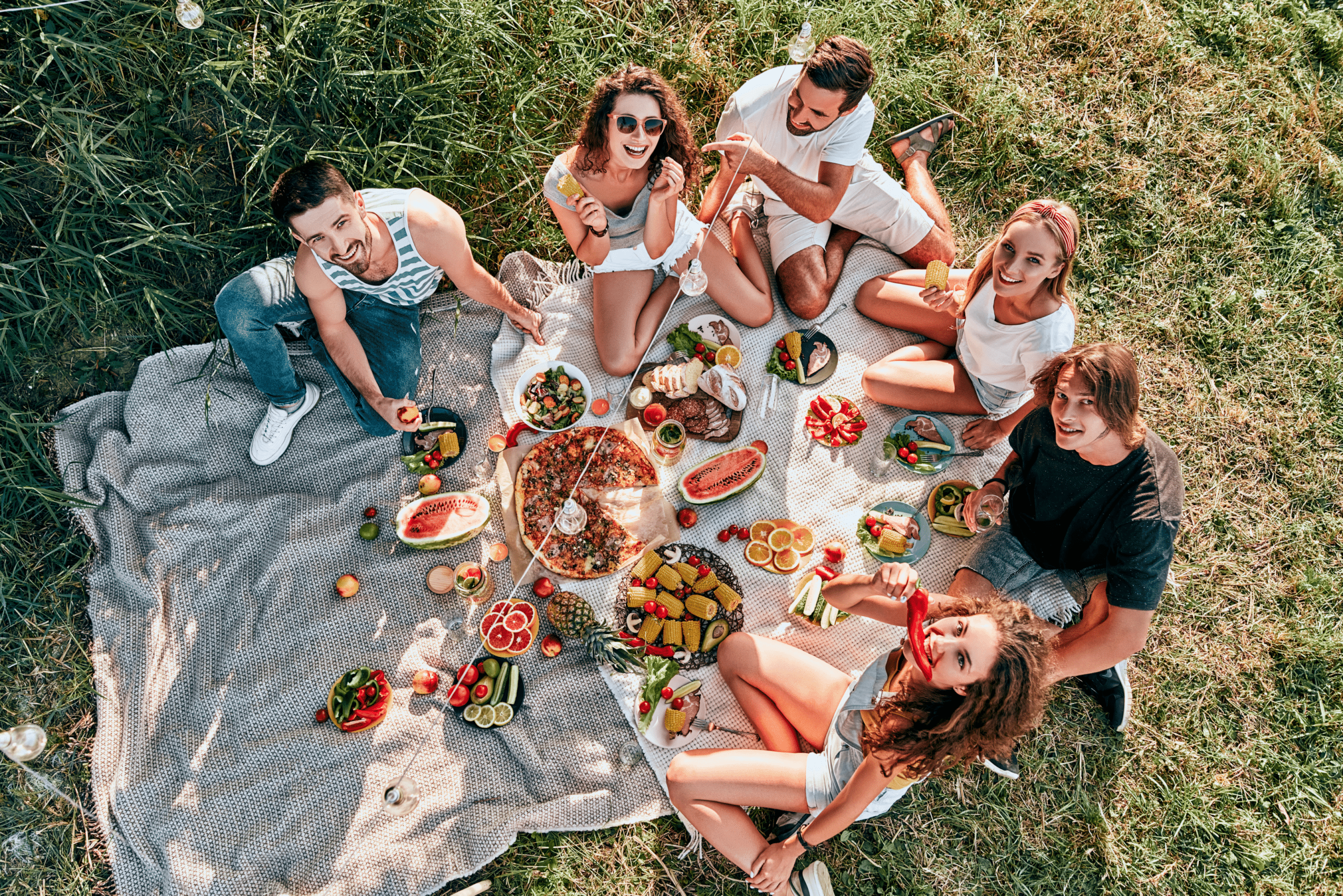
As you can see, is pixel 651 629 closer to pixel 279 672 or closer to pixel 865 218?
pixel 279 672

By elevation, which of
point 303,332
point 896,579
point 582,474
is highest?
point 303,332

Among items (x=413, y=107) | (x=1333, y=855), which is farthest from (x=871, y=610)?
(x=413, y=107)

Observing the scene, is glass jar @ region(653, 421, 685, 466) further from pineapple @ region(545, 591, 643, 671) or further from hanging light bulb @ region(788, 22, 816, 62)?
hanging light bulb @ region(788, 22, 816, 62)

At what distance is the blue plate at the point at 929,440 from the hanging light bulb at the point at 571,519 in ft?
6.78

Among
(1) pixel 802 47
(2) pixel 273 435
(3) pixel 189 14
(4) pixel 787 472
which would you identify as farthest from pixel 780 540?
(3) pixel 189 14

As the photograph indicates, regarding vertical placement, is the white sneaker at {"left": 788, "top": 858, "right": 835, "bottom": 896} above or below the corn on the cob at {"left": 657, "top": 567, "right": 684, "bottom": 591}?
below

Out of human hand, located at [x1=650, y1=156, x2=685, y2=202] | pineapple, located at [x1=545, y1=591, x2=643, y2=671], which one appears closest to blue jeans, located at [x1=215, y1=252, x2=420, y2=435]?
human hand, located at [x1=650, y1=156, x2=685, y2=202]

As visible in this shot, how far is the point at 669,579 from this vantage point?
456 centimetres

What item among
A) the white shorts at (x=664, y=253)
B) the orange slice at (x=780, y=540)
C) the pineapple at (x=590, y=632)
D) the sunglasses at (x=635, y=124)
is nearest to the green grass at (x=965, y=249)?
the white shorts at (x=664, y=253)

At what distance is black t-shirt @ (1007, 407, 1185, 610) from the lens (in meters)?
3.81

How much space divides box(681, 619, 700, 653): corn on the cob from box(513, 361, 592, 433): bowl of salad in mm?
1440

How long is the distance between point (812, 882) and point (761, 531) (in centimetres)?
195

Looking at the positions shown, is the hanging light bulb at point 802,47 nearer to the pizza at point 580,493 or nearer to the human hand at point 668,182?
the human hand at point 668,182

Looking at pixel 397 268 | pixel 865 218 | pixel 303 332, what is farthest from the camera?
pixel 865 218
